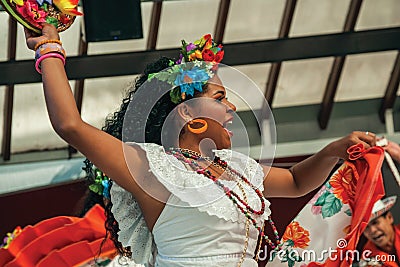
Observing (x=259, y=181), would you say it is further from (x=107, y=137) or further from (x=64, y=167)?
(x=64, y=167)

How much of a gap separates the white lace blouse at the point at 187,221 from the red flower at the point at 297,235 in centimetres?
52

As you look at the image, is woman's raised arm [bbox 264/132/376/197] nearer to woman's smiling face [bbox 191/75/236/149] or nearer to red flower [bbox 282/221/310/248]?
woman's smiling face [bbox 191/75/236/149]

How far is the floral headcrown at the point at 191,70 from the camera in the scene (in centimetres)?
213

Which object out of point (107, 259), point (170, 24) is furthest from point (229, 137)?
point (170, 24)

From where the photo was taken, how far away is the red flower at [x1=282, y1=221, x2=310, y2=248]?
2580 millimetres

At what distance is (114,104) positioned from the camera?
23.8 feet

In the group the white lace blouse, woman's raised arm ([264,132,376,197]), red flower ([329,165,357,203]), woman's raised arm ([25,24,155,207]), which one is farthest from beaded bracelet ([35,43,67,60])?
red flower ([329,165,357,203])

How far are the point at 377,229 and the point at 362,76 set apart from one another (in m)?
3.69

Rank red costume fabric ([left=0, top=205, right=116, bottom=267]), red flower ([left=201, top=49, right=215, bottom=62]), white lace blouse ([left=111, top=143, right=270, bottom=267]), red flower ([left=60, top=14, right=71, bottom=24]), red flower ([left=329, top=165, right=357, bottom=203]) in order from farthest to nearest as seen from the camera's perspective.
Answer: red costume fabric ([left=0, top=205, right=116, bottom=267])
red flower ([left=329, top=165, right=357, bottom=203])
red flower ([left=201, top=49, right=215, bottom=62])
white lace blouse ([left=111, top=143, right=270, bottom=267])
red flower ([left=60, top=14, right=71, bottom=24])

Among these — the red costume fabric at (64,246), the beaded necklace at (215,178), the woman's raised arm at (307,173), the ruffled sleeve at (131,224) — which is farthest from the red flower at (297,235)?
the red costume fabric at (64,246)

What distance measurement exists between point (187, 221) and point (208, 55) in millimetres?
468

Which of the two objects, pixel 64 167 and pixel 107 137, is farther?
pixel 64 167

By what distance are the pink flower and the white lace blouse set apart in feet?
1.21

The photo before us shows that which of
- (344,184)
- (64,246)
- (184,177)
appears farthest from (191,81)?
(64,246)
